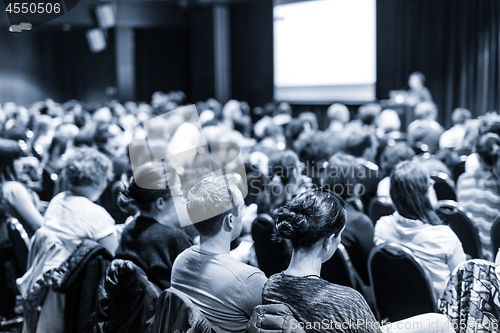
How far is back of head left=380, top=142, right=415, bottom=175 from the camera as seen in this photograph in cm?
388

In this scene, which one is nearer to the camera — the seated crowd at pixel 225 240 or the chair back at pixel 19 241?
the seated crowd at pixel 225 240

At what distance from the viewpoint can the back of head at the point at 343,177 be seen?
9.23 ft

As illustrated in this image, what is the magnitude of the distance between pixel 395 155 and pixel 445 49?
720 cm

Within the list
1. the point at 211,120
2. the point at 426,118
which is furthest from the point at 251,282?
the point at 426,118

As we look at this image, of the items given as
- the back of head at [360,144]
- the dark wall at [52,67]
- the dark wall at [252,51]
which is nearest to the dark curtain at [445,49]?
the dark wall at [252,51]

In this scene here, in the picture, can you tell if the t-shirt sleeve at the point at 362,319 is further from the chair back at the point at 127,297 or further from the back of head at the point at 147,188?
the back of head at the point at 147,188

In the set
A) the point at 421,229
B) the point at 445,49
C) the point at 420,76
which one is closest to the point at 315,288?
the point at 421,229

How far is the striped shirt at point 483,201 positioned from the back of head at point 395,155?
1.82 feet

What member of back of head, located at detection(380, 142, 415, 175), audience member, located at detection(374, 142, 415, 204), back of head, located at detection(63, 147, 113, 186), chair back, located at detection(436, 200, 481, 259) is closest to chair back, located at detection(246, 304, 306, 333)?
back of head, located at detection(63, 147, 113, 186)

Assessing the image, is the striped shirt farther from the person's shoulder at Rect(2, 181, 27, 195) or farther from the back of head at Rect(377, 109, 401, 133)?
the back of head at Rect(377, 109, 401, 133)

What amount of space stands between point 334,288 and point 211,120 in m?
5.78

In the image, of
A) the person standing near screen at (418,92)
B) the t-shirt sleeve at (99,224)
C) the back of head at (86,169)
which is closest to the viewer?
the t-shirt sleeve at (99,224)

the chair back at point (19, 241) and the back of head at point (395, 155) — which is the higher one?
the back of head at point (395, 155)

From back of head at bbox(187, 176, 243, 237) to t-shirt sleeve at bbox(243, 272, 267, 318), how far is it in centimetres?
23
